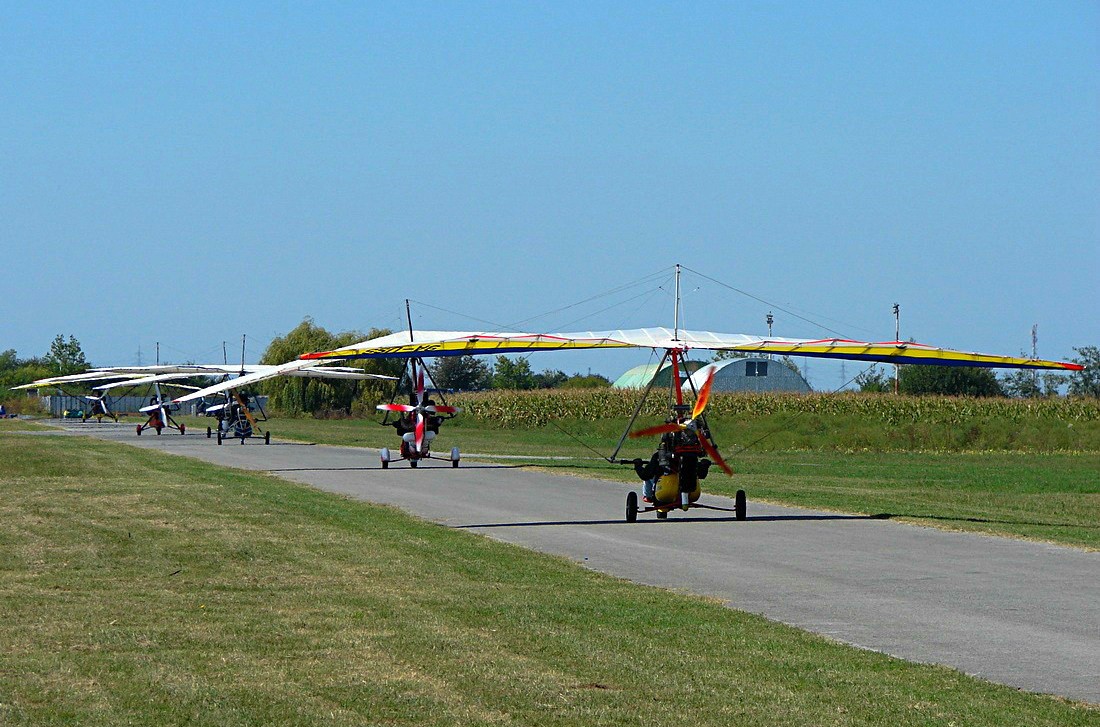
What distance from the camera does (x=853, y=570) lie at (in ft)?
Answer: 51.6

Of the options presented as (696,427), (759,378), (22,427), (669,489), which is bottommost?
(669,489)

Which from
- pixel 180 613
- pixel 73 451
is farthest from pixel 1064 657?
pixel 73 451

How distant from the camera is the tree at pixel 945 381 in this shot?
73.8 metres

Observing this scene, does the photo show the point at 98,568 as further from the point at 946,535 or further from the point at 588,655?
the point at 946,535

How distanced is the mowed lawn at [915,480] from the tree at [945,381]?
22777 mm

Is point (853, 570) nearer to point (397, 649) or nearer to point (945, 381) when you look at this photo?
point (397, 649)

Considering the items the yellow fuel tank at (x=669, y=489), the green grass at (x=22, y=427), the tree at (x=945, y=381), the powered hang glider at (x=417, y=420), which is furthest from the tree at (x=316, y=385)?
the yellow fuel tank at (x=669, y=489)

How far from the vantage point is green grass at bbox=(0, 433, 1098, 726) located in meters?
7.96

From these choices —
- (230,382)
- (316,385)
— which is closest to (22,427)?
(316,385)

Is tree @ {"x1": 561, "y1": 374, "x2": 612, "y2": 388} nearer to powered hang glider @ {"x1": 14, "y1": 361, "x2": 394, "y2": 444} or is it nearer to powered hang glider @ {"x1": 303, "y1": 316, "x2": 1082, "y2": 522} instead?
powered hang glider @ {"x1": 14, "y1": 361, "x2": 394, "y2": 444}

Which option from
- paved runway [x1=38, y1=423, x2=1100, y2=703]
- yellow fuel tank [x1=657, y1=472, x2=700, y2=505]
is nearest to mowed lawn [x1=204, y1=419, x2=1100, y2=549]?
paved runway [x1=38, y1=423, x2=1100, y2=703]

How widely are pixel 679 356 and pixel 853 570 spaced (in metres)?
7.81

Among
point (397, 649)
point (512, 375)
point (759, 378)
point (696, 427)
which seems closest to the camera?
point (397, 649)

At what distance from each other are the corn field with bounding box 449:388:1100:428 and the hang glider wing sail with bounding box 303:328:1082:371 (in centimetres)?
3084
